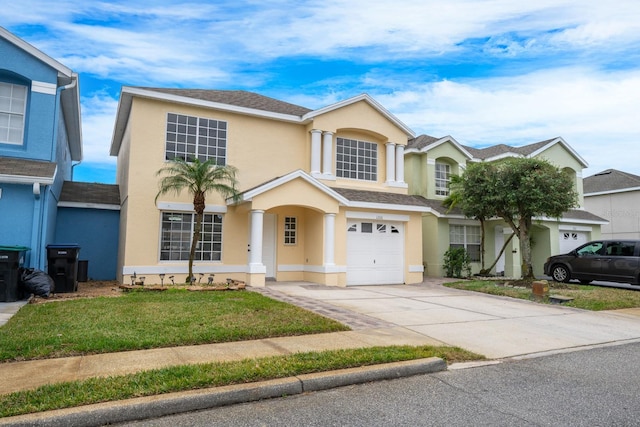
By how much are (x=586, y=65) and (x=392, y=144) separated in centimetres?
766

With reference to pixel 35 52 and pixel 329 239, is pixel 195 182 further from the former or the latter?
pixel 35 52

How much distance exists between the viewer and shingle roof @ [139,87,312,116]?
15.1m

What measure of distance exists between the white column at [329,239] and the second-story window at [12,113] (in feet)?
32.2

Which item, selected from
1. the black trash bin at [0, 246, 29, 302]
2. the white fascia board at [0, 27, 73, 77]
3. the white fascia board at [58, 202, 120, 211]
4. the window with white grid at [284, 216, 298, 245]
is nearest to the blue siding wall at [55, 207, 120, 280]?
the white fascia board at [58, 202, 120, 211]

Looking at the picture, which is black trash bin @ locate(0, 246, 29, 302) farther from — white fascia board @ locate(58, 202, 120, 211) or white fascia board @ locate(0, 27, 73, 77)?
white fascia board @ locate(58, 202, 120, 211)

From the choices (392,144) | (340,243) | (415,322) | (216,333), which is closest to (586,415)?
(415,322)

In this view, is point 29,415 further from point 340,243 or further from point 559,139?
point 559,139

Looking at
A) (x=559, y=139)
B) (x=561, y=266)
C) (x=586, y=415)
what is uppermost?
(x=559, y=139)

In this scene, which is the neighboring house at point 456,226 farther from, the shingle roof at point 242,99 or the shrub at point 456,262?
the shingle roof at point 242,99

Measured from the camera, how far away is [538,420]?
4.10 m

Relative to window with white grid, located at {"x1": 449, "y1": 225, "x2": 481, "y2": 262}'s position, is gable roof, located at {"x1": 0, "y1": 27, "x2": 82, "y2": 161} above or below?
above

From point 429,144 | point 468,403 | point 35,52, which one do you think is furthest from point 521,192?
point 35,52

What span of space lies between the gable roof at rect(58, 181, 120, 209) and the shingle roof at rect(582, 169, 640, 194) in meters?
30.1

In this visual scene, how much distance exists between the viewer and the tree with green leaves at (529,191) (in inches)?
596
